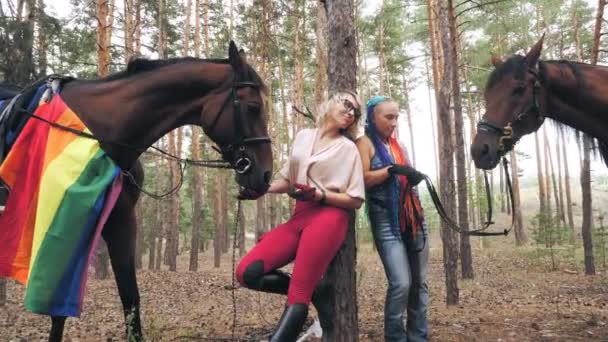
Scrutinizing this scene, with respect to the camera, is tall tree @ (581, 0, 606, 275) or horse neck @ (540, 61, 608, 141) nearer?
horse neck @ (540, 61, 608, 141)

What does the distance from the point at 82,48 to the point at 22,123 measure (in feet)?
40.8

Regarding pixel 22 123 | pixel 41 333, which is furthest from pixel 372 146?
pixel 41 333

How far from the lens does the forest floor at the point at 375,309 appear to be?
491 cm

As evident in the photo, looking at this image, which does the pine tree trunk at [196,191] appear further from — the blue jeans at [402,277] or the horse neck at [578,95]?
the horse neck at [578,95]

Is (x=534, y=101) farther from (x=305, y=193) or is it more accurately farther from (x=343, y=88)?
(x=305, y=193)

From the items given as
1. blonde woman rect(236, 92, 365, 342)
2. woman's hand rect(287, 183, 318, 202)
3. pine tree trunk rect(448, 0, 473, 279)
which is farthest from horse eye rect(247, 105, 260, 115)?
pine tree trunk rect(448, 0, 473, 279)

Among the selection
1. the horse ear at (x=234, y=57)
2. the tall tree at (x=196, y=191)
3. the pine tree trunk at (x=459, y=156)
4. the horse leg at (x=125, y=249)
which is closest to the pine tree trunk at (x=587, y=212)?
the pine tree trunk at (x=459, y=156)

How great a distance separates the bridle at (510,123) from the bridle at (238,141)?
1.89m

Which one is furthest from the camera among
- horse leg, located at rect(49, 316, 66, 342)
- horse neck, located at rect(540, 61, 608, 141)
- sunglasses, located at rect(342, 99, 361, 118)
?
horse neck, located at rect(540, 61, 608, 141)

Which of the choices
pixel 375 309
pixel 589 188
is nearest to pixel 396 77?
pixel 589 188

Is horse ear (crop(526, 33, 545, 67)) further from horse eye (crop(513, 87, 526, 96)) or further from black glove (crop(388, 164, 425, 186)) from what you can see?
black glove (crop(388, 164, 425, 186))

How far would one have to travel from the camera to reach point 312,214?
307cm

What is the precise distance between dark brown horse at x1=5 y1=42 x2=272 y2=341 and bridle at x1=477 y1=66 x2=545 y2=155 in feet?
6.25

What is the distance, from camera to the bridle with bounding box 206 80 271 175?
11.1ft
